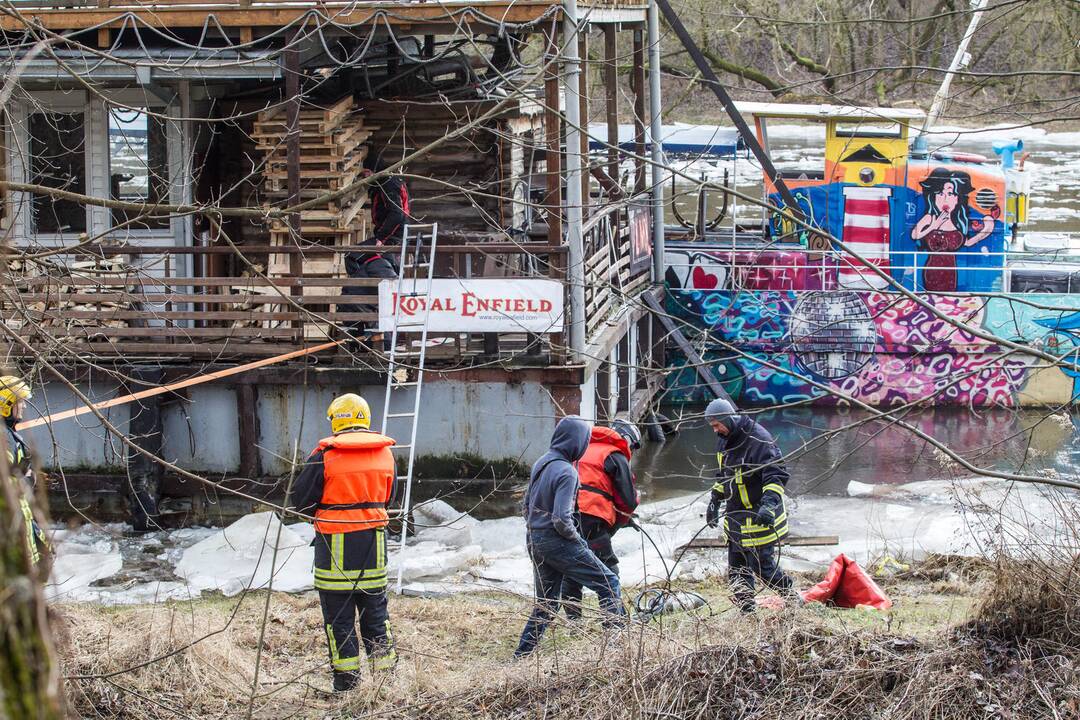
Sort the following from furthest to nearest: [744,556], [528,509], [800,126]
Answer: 1. [800,126]
2. [744,556]
3. [528,509]

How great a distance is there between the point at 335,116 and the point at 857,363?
368 inches

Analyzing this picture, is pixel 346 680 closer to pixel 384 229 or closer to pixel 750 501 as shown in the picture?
pixel 750 501

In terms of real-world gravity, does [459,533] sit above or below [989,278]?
below

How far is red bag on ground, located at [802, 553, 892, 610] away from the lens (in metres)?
8.20

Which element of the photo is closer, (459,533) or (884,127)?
(459,533)

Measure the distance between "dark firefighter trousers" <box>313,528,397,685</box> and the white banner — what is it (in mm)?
5279

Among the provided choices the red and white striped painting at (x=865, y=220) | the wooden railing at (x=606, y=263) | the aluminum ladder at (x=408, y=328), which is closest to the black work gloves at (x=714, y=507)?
the wooden railing at (x=606, y=263)

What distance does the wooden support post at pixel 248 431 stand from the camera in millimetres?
12570

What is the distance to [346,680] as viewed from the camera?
6.53 meters

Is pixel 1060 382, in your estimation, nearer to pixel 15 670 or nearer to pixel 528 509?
pixel 528 509

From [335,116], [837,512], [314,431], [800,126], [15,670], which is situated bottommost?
[837,512]

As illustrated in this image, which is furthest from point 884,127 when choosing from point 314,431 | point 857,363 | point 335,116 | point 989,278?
point 314,431

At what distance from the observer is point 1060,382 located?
19.0 metres

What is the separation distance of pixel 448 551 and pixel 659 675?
5.00m
